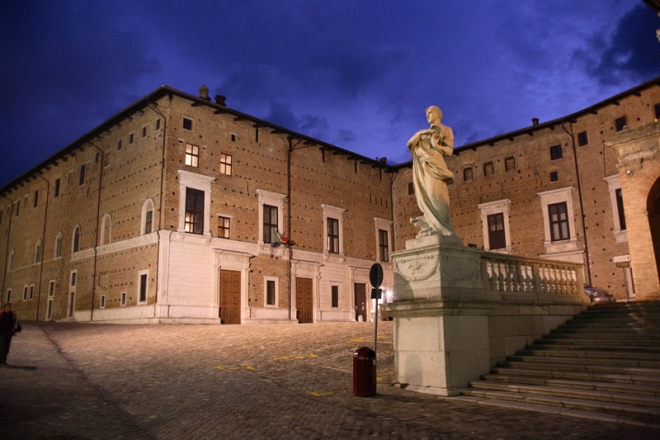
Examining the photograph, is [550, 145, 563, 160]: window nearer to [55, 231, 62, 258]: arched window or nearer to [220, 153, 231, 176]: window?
[220, 153, 231, 176]: window

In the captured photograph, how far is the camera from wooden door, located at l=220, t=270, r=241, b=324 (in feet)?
89.7

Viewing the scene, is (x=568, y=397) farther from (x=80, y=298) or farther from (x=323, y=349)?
(x=80, y=298)

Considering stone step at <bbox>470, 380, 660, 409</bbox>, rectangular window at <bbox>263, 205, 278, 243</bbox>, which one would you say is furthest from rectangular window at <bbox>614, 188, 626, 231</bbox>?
stone step at <bbox>470, 380, 660, 409</bbox>

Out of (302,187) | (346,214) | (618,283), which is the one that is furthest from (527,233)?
(302,187)

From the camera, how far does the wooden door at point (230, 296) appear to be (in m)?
27.3

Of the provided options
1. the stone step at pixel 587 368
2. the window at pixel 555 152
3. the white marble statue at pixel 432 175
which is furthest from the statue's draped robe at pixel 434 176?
the window at pixel 555 152

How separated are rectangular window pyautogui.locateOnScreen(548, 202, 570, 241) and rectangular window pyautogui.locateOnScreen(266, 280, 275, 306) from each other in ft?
52.9

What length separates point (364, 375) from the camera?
9.65 m

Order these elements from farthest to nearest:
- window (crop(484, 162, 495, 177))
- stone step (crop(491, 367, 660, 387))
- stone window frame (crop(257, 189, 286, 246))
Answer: window (crop(484, 162, 495, 177)), stone window frame (crop(257, 189, 286, 246)), stone step (crop(491, 367, 660, 387))

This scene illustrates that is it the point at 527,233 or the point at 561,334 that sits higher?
the point at 527,233

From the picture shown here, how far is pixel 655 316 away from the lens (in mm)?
12180

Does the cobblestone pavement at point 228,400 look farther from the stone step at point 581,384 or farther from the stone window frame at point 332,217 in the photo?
the stone window frame at point 332,217

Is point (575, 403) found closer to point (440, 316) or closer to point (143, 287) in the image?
point (440, 316)

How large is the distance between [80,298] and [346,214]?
16.9m
